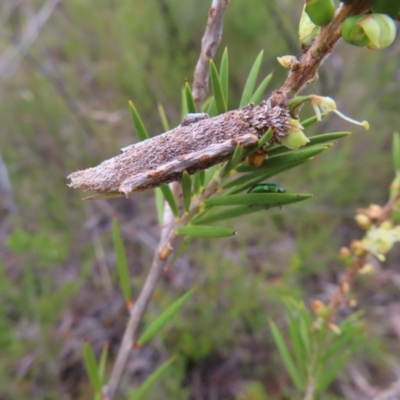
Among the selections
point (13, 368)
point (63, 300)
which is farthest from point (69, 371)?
point (63, 300)

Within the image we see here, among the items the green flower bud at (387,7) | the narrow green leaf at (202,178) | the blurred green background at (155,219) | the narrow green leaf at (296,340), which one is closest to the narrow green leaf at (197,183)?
the narrow green leaf at (202,178)

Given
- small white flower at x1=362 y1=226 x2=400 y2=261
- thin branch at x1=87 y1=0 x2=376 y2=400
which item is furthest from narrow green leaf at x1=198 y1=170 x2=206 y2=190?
small white flower at x1=362 y1=226 x2=400 y2=261

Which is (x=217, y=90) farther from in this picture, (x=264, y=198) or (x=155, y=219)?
(x=155, y=219)

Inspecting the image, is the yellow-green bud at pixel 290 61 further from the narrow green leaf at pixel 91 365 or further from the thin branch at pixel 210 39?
the narrow green leaf at pixel 91 365

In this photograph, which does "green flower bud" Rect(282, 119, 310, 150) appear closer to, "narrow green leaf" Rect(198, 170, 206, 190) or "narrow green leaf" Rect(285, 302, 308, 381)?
"narrow green leaf" Rect(198, 170, 206, 190)

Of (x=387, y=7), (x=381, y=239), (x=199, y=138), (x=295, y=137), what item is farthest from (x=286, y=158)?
(x=381, y=239)

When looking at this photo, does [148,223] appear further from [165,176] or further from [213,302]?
[165,176]
